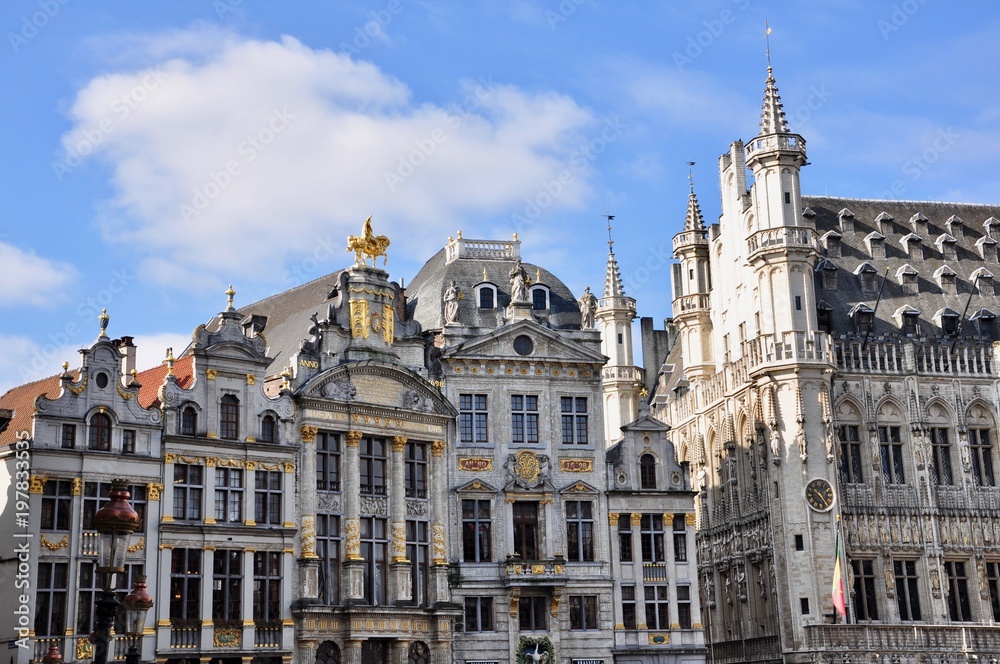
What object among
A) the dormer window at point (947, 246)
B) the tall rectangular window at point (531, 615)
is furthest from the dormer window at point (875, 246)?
the tall rectangular window at point (531, 615)

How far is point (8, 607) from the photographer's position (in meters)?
41.9

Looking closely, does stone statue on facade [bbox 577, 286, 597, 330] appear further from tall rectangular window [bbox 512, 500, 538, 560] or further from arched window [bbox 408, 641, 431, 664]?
arched window [bbox 408, 641, 431, 664]

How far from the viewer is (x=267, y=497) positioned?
47.4m

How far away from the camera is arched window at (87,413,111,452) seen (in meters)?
44.2

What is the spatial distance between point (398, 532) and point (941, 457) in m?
25.8

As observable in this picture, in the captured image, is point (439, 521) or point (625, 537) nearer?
point (439, 521)

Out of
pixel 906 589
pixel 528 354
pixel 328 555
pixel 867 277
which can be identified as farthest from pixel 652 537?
pixel 867 277

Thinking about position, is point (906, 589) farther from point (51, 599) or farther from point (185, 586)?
point (51, 599)

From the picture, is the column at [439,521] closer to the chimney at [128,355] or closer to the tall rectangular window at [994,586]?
the chimney at [128,355]

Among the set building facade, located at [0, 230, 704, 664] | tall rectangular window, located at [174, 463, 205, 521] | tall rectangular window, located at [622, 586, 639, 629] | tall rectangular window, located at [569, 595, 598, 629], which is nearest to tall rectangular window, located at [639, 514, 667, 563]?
building facade, located at [0, 230, 704, 664]

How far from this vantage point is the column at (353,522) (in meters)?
48.2

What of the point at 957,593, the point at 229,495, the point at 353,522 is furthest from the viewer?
the point at 957,593

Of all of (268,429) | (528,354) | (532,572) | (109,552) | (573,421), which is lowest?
(109,552)

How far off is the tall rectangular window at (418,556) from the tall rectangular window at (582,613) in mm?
5764
